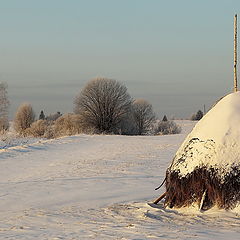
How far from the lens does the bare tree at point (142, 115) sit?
7425 centimetres

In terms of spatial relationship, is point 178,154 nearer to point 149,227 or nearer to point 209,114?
point 209,114

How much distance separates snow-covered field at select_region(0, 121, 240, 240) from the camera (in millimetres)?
8227

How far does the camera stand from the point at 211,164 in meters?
9.41

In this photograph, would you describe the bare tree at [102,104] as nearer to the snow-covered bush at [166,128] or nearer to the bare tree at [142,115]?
the bare tree at [142,115]

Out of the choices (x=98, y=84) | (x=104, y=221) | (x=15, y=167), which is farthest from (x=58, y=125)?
(x=104, y=221)

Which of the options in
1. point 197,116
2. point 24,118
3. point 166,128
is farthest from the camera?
point 197,116

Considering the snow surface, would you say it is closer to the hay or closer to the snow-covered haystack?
the snow-covered haystack

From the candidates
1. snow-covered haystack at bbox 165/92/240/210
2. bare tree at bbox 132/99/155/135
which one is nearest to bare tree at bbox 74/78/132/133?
bare tree at bbox 132/99/155/135

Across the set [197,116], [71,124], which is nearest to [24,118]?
[71,124]

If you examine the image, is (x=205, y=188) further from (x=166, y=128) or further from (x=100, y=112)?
(x=166, y=128)

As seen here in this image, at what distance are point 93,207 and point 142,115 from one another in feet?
213

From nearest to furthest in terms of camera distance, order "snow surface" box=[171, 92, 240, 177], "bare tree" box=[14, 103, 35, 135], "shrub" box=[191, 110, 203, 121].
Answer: "snow surface" box=[171, 92, 240, 177]
"bare tree" box=[14, 103, 35, 135]
"shrub" box=[191, 110, 203, 121]

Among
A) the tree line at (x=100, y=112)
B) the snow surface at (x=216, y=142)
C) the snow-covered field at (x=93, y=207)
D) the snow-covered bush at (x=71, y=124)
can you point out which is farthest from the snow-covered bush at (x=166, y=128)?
the snow surface at (x=216, y=142)

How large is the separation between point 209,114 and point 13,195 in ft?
20.2
